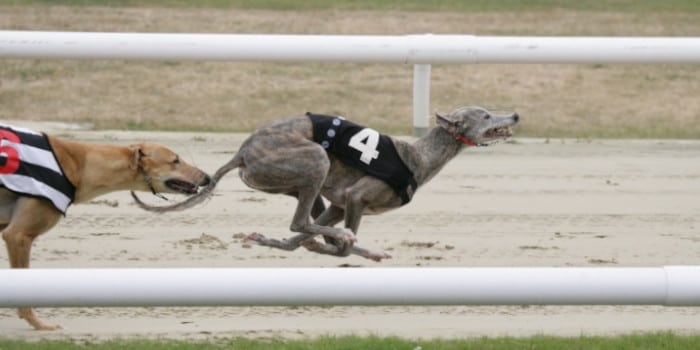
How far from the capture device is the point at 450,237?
7.46 meters

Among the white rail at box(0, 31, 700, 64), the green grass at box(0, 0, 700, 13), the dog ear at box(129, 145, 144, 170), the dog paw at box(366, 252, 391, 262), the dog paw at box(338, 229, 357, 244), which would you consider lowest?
the dog paw at box(366, 252, 391, 262)

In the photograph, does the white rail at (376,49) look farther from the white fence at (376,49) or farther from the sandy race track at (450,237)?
the sandy race track at (450,237)

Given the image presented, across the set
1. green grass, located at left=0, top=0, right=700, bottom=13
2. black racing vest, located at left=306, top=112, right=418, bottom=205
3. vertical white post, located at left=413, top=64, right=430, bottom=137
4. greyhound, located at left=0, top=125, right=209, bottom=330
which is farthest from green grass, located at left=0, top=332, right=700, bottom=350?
green grass, located at left=0, top=0, right=700, bottom=13

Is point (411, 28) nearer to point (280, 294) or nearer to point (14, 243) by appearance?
point (14, 243)

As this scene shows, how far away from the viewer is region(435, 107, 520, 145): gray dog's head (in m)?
6.29

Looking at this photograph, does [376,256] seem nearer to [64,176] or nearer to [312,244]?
[312,244]

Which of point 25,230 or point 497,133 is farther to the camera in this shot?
point 497,133

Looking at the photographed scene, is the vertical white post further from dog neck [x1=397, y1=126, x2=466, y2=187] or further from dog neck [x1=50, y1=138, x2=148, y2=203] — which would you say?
dog neck [x1=50, y1=138, x2=148, y2=203]

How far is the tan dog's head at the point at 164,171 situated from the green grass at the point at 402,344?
90cm

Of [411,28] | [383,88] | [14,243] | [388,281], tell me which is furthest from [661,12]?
[388,281]

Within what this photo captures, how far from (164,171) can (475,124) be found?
141 centimetres

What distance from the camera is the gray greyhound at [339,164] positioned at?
5992 millimetres

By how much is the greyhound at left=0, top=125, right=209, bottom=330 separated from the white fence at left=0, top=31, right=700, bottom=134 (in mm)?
645

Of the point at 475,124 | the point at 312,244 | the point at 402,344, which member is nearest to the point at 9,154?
the point at 312,244
